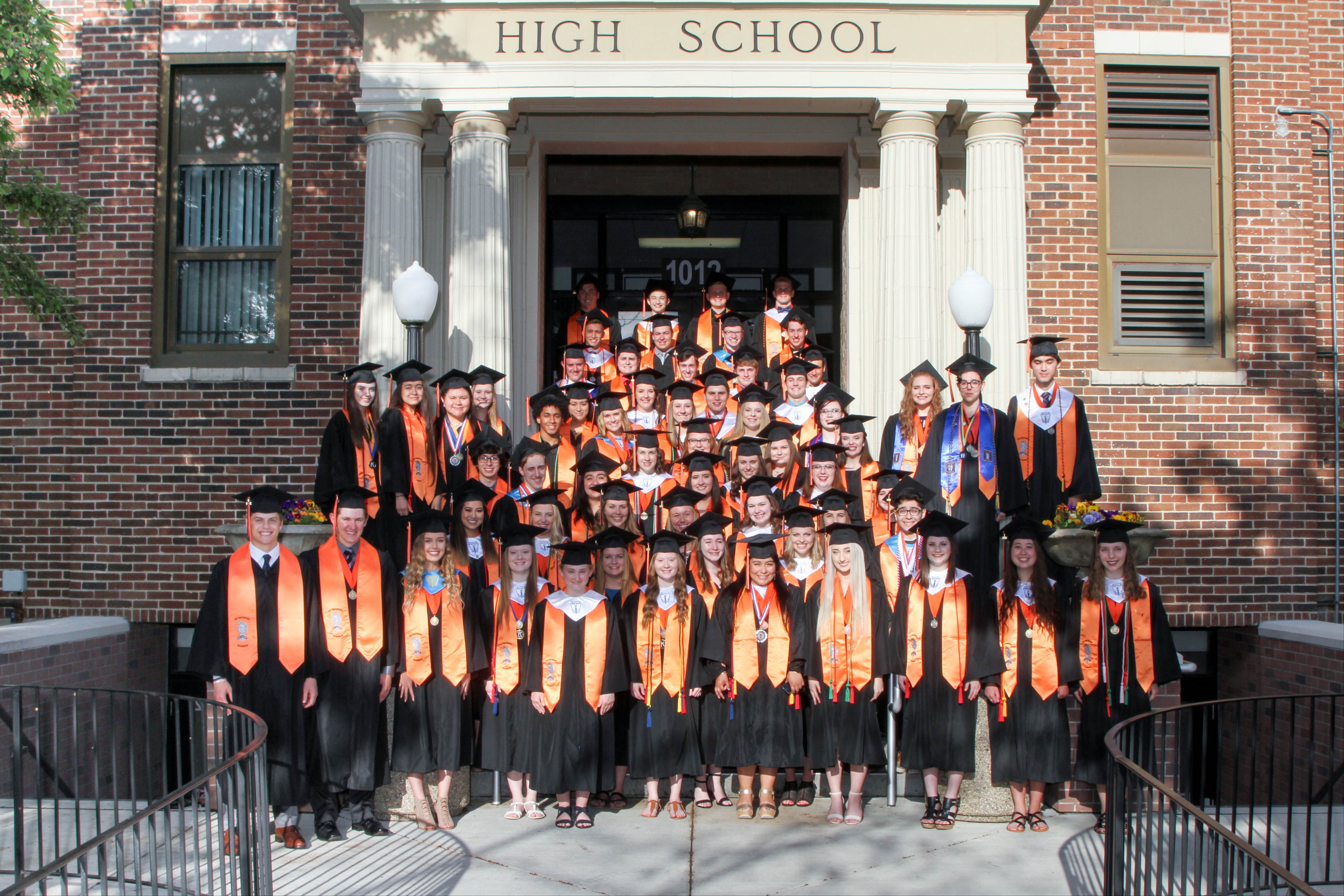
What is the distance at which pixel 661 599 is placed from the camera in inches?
268

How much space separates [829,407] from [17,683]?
5654 millimetres

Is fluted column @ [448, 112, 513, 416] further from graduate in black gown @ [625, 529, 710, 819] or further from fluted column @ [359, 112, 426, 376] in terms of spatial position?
graduate in black gown @ [625, 529, 710, 819]

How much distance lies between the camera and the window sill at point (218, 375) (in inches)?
406

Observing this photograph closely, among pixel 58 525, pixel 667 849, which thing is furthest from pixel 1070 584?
pixel 58 525

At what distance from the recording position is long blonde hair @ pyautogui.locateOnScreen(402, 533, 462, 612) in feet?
21.8

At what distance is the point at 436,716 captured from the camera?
6.62 meters

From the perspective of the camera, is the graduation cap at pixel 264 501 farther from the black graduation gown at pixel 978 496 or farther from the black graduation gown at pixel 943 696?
the black graduation gown at pixel 978 496

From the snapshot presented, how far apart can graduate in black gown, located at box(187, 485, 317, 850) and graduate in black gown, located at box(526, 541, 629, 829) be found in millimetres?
1199

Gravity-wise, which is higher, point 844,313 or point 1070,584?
point 844,313

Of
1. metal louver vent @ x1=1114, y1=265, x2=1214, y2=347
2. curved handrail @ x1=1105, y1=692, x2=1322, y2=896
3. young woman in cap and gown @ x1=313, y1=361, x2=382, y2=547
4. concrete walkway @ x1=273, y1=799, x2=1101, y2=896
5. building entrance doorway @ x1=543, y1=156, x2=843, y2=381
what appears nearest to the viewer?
curved handrail @ x1=1105, y1=692, x2=1322, y2=896

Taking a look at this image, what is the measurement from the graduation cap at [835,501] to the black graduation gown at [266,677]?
116 inches

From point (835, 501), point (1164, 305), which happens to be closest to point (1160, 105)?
point (1164, 305)

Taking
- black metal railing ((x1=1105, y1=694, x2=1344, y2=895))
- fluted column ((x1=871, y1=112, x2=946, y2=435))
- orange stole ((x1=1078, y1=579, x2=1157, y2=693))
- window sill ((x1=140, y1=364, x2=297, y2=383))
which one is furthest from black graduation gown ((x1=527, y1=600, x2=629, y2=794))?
window sill ((x1=140, y1=364, x2=297, y2=383))

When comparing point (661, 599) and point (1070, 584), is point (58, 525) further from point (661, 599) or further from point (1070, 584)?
point (1070, 584)
